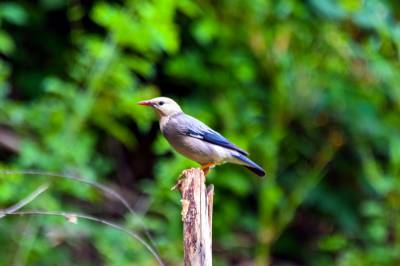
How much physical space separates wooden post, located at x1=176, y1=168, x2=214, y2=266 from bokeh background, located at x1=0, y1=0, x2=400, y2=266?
2.57 m

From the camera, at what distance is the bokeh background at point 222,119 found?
239 inches

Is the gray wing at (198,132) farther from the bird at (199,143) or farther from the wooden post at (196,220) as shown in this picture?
the wooden post at (196,220)

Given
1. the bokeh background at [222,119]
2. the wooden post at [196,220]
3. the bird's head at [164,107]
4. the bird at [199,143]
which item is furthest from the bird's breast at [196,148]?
the bokeh background at [222,119]

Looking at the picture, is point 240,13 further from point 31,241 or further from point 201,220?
point 201,220

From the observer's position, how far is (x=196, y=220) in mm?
3191

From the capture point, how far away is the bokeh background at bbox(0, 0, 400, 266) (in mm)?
6066

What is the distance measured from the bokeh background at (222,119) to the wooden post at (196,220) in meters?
2.57

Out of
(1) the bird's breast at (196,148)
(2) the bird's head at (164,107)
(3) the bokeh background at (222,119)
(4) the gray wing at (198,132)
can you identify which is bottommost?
(1) the bird's breast at (196,148)

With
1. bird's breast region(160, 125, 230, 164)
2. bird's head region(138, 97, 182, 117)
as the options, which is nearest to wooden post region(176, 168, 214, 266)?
bird's breast region(160, 125, 230, 164)

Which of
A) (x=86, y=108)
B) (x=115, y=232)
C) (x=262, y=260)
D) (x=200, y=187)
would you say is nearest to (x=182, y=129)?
(x=200, y=187)

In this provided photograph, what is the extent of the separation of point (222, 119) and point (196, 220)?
3847 mm

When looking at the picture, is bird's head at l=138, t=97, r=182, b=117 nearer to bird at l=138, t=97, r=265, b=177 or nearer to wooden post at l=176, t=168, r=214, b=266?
bird at l=138, t=97, r=265, b=177

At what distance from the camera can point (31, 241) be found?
5.96 metres

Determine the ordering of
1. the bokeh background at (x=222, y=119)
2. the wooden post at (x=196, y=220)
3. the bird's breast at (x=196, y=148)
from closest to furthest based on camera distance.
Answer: the wooden post at (x=196, y=220) < the bird's breast at (x=196, y=148) < the bokeh background at (x=222, y=119)
